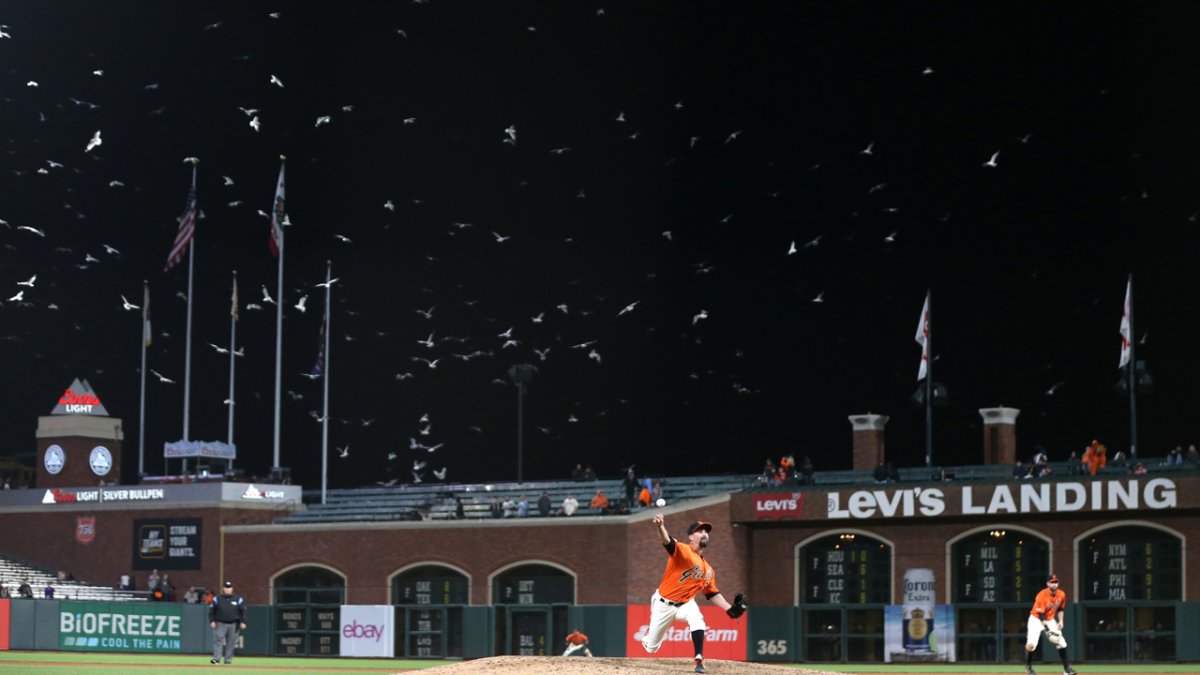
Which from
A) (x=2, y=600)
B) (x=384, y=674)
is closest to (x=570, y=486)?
(x=2, y=600)

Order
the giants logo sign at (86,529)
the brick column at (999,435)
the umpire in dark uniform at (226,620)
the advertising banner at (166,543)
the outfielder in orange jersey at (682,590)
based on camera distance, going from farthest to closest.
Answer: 1. the giants logo sign at (86,529)
2. the advertising banner at (166,543)
3. the brick column at (999,435)
4. the umpire in dark uniform at (226,620)
5. the outfielder in orange jersey at (682,590)

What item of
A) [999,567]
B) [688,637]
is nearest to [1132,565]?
[999,567]

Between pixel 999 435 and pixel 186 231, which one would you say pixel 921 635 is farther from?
pixel 186 231

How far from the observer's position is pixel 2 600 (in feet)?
175

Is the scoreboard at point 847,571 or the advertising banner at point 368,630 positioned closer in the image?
the scoreboard at point 847,571

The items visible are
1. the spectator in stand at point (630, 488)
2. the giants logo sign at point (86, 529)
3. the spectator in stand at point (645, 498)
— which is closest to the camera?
the spectator in stand at point (645, 498)

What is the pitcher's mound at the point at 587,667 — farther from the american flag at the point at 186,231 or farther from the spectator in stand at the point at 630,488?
the american flag at the point at 186,231

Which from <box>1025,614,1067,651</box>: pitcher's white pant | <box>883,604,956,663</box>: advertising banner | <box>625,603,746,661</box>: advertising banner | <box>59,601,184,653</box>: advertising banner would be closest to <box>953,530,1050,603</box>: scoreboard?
<box>883,604,956,663</box>: advertising banner

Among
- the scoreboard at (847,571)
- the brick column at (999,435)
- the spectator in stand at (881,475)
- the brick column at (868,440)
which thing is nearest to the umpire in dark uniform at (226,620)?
the scoreboard at (847,571)

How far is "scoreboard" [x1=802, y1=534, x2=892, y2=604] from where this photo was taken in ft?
170

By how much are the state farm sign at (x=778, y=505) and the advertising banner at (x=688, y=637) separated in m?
4.48

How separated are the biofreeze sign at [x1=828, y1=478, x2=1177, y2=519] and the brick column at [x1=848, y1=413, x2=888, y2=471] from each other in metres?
4.01

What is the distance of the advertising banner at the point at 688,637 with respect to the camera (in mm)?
47094

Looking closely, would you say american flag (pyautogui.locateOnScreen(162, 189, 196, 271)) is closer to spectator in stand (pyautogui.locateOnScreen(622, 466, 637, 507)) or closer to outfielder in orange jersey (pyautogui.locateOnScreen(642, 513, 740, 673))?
spectator in stand (pyautogui.locateOnScreen(622, 466, 637, 507))
